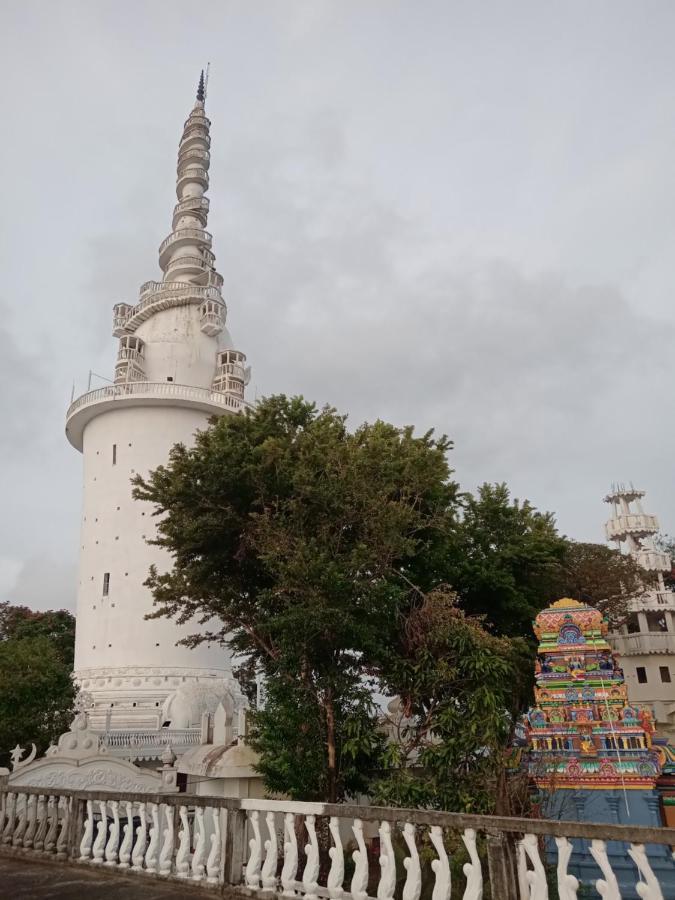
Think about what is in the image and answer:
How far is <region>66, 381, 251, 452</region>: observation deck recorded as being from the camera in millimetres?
30641

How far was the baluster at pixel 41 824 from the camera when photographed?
302 inches

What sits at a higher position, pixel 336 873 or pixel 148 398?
pixel 148 398

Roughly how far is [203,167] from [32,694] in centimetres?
3430

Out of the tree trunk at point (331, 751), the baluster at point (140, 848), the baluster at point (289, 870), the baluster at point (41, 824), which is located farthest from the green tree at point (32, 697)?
the baluster at point (289, 870)

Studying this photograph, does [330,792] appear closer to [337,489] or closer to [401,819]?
[337,489]

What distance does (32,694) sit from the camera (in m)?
17.0

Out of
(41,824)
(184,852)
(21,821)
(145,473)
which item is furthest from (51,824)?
(145,473)

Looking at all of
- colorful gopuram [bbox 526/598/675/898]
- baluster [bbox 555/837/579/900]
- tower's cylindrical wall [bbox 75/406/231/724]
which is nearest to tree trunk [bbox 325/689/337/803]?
colorful gopuram [bbox 526/598/675/898]

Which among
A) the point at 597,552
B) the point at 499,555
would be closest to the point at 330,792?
the point at 499,555

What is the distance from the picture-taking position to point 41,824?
7789 millimetres

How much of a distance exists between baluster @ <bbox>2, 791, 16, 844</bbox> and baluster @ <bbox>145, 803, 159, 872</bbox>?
9.05 ft

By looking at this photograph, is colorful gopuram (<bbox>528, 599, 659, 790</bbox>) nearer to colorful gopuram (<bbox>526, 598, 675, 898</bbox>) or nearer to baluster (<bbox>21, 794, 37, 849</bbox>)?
colorful gopuram (<bbox>526, 598, 675, 898</bbox>)

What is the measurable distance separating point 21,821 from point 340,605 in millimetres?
4987

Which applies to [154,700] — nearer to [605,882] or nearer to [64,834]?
[64,834]
